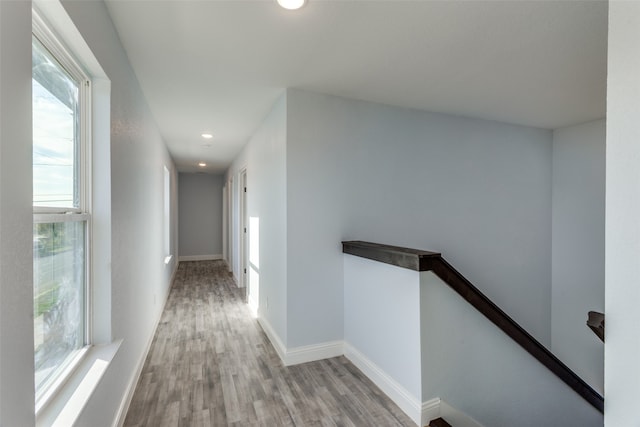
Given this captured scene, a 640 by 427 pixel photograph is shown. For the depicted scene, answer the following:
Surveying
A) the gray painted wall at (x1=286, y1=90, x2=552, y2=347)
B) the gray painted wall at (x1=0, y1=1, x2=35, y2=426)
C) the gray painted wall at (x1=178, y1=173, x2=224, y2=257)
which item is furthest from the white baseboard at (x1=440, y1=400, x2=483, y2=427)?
the gray painted wall at (x1=178, y1=173, x2=224, y2=257)

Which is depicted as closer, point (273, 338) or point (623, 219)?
point (623, 219)

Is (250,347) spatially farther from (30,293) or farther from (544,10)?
(544,10)

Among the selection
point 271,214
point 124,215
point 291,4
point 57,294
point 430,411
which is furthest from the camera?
point 271,214

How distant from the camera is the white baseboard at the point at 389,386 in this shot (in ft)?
6.02

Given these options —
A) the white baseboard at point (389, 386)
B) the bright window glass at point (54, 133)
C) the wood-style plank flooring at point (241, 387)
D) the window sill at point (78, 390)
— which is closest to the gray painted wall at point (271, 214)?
the wood-style plank flooring at point (241, 387)

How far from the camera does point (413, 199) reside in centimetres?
308

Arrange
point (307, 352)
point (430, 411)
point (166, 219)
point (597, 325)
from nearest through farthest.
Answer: point (597, 325)
point (430, 411)
point (307, 352)
point (166, 219)

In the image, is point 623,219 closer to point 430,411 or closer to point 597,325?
point 597,325

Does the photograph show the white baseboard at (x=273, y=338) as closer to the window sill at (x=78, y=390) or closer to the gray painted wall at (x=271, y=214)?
the gray painted wall at (x=271, y=214)

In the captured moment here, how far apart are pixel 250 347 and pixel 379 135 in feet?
7.83

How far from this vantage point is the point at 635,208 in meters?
1.00

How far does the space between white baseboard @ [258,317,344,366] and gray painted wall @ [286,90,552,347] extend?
7 cm

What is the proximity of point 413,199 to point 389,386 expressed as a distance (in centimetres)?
174

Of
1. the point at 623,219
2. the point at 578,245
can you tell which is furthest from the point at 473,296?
the point at 578,245
